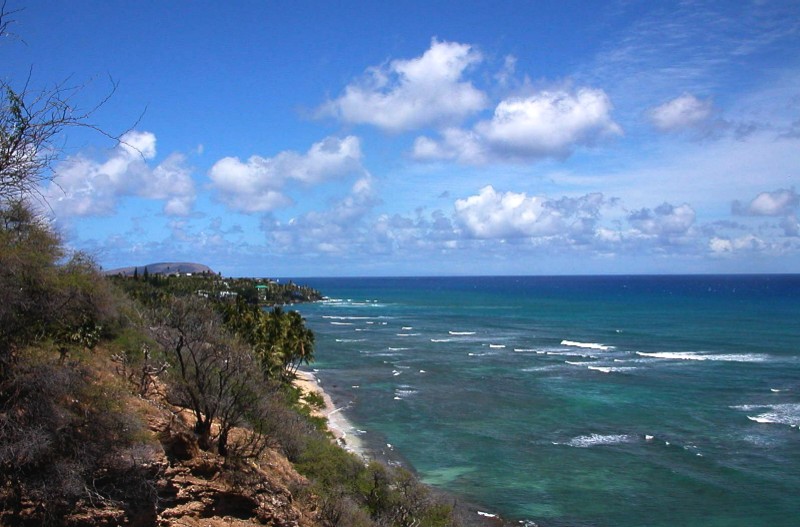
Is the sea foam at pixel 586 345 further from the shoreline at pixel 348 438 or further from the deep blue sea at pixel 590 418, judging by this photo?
the shoreline at pixel 348 438

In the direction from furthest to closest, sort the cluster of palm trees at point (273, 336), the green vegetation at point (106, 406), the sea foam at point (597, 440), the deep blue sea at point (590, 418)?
1. the cluster of palm trees at point (273, 336)
2. the sea foam at point (597, 440)
3. the deep blue sea at point (590, 418)
4. the green vegetation at point (106, 406)

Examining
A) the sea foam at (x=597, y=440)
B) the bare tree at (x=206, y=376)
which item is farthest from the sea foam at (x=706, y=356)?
the bare tree at (x=206, y=376)

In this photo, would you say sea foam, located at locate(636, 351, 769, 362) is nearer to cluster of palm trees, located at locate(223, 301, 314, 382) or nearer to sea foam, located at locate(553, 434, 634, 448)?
sea foam, located at locate(553, 434, 634, 448)

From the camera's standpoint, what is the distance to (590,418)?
1706 inches

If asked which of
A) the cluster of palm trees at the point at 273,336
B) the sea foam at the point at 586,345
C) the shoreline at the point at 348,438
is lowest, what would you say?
the shoreline at the point at 348,438

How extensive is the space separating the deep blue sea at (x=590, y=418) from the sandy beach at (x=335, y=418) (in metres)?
0.87

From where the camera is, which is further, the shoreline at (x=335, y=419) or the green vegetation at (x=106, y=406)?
the shoreline at (x=335, y=419)

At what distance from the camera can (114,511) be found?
12.6 m

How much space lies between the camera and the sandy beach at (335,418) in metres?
36.4

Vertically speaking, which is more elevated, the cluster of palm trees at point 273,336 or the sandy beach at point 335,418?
the cluster of palm trees at point 273,336

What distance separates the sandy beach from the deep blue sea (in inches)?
34.2

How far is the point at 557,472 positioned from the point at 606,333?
61149 millimetres

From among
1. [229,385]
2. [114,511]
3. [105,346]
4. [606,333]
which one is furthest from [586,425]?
[606,333]

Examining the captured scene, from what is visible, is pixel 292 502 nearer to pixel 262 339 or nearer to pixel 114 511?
pixel 114 511
